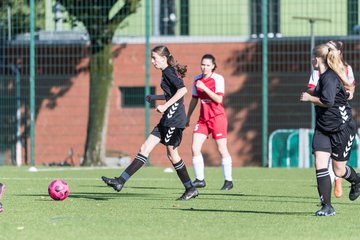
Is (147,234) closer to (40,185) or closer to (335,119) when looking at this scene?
(335,119)

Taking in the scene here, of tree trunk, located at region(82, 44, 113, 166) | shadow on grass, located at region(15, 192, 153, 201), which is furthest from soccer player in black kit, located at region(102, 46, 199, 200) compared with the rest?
tree trunk, located at region(82, 44, 113, 166)

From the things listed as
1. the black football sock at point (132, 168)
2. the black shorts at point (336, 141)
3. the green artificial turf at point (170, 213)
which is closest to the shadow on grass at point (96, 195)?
the green artificial turf at point (170, 213)

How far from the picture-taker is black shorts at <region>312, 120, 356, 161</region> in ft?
36.8

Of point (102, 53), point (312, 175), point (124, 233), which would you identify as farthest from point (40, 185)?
point (102, 53)

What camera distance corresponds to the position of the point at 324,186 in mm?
11133

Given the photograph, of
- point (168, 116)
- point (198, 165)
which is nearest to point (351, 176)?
point (168, 116)

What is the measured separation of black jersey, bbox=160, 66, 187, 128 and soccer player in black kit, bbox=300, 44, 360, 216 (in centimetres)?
242

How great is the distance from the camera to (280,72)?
91.0ft

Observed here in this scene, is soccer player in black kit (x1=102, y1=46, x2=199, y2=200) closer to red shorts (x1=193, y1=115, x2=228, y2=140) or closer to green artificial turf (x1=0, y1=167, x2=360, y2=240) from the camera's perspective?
green artificial turf (x1=0, y1=167, x2=360, y2=240)

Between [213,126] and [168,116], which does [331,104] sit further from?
[213,126]

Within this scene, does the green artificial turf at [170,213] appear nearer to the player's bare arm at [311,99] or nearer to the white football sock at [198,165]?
the white football sock at [198,165]

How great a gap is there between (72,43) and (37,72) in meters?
1.26

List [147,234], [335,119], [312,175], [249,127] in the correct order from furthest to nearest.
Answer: [249,127] < [312,175] < [335,119] < [147,234]

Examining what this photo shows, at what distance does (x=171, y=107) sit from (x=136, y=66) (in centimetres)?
1655
